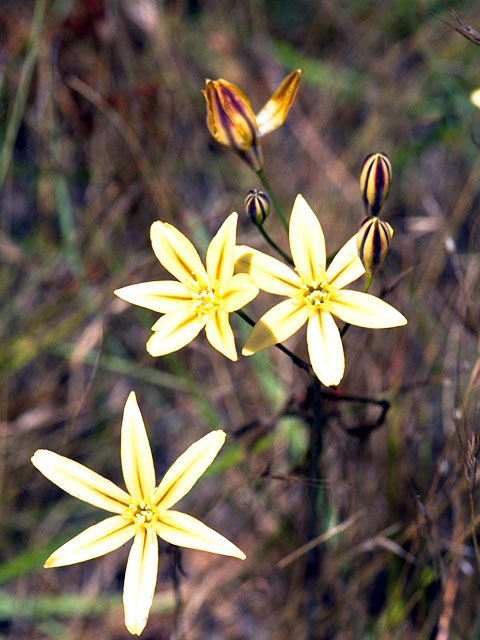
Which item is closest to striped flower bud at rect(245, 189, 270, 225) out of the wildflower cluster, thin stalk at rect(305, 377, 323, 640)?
the wildflower cluster

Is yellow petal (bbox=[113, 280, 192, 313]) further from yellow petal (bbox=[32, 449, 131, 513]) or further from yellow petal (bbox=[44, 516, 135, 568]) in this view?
yellow petal (bbox=[44, 516, 135, 568])

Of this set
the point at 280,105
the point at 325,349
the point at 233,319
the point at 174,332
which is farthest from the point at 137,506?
the point at 233,319

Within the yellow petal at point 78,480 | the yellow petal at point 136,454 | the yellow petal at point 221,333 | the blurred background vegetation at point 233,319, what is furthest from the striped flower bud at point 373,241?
the blurred background vegetation at point 233,319

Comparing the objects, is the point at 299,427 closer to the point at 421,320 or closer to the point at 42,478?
the point at 421,320

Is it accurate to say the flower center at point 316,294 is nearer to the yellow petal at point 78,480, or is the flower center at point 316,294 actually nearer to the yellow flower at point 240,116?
the yellow flower at point 240,116

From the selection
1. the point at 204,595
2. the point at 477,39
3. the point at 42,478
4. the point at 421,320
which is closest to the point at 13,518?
the point at 42,478

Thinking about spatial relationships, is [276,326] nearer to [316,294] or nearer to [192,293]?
[316,294]
